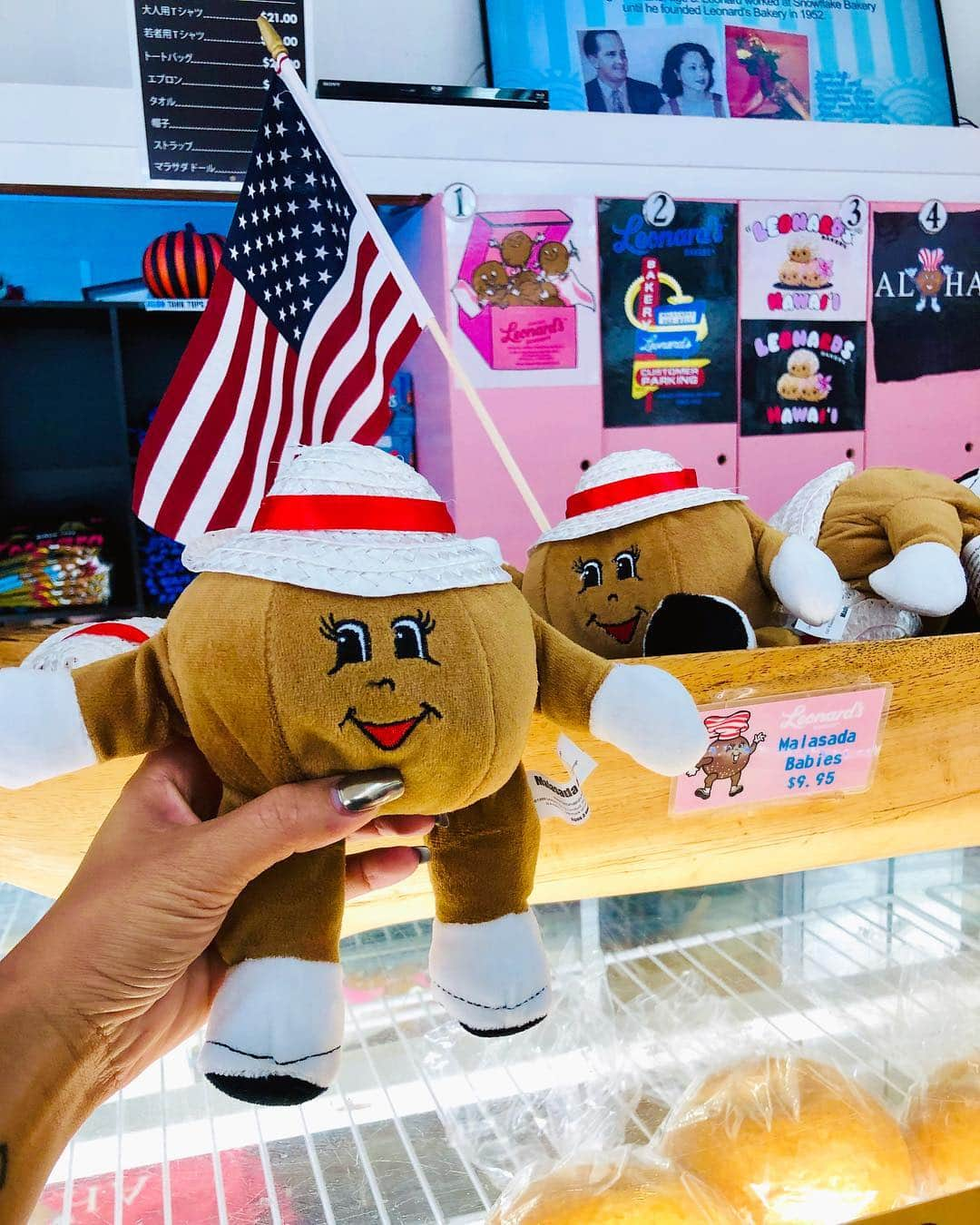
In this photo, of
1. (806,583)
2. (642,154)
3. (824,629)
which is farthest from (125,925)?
(642,154)

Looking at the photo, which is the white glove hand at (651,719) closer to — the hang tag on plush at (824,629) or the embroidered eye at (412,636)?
the embroidered eye at (412,636)

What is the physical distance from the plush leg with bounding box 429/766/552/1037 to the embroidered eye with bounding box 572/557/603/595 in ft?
1.12

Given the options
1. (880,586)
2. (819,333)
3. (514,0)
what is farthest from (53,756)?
(514,0)

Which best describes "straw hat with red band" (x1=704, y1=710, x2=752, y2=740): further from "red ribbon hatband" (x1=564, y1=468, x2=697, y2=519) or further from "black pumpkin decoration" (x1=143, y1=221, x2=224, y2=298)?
"black pumpkin decoration" (x1=143, y1=221, x2=224, y2=298)

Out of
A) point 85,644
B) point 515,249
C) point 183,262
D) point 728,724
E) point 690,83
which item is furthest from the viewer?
point 690,83

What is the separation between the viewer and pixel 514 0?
11.2 feet

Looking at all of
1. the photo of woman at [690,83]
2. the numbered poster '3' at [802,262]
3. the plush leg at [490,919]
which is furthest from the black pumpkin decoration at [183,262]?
A: the plush leg at [490,919]

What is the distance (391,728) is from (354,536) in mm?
146

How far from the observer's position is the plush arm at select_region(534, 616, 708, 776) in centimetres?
76

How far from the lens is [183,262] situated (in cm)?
328

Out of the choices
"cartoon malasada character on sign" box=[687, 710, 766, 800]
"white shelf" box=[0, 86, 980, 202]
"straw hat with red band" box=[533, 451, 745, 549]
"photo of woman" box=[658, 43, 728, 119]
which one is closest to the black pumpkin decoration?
"white shelf" box=[0, 86, 980, 202]

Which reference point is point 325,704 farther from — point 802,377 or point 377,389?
point 802,377

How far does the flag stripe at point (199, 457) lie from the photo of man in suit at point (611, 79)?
2.85 meters

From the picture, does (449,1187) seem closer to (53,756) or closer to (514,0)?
(53,756)
